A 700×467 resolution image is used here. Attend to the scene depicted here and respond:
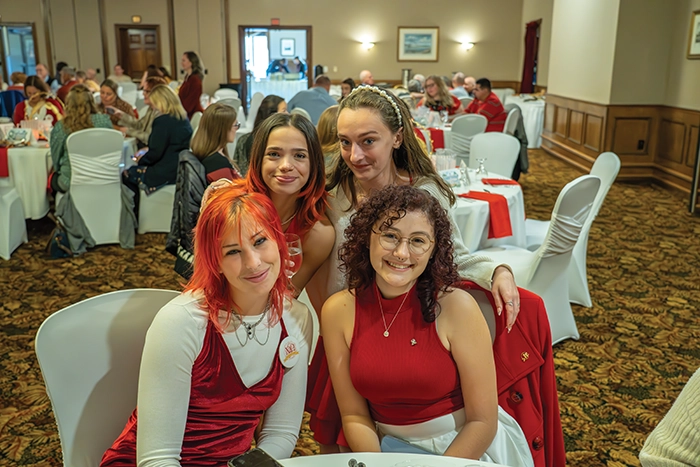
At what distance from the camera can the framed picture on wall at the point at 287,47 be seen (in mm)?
17719

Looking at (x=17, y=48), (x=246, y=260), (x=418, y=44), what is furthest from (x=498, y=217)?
(x=17, y=48)

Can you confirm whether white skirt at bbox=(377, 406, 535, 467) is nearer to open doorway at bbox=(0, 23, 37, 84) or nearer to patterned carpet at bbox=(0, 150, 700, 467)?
patterned carpet at bbox=(0, 150, 700, 467)

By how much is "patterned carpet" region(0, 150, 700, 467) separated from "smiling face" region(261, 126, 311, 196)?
1.33 meters

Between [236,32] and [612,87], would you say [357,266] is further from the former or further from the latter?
[236,32]

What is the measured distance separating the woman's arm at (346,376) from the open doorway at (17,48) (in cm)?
1667

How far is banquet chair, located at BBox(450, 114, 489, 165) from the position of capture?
6.95 metres

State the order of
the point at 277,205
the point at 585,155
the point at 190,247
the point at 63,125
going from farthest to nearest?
the point at 585,155
the point at 63,125
the point at 190,247
the point at 277,205

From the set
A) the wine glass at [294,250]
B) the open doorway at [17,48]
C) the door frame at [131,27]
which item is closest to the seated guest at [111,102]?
the wine glass at [294,250]

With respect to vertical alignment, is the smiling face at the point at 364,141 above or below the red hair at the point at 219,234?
above

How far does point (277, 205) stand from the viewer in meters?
1.85

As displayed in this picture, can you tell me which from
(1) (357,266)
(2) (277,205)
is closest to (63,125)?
(2) (277,205)

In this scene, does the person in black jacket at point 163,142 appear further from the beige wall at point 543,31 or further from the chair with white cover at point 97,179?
the beige wall at point 543,31

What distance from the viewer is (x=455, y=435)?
160cm

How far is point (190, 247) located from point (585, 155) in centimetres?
739
